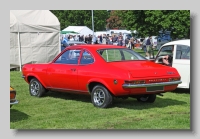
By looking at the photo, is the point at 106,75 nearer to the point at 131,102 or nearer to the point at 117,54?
the point at 117,54

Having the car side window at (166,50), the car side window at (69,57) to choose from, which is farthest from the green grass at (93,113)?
the car side window at (166,50)

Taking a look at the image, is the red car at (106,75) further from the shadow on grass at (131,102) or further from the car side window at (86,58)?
the shadow on grass at (131,102)

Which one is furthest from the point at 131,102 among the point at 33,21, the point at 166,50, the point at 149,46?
the point at 149,46

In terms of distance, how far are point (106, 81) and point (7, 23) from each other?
103 inches

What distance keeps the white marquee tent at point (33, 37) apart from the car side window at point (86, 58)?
8712mm

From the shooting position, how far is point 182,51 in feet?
38.0

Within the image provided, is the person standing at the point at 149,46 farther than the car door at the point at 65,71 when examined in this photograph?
Yes

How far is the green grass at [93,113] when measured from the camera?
7660 millimetres

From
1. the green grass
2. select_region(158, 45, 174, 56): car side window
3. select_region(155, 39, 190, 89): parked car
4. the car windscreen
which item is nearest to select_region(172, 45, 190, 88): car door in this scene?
select_region(155, 39, 190, 89): parked car

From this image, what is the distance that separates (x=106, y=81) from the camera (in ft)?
28.3

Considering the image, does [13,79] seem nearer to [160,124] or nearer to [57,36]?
[57,36]

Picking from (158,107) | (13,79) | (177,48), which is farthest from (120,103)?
(13,79)

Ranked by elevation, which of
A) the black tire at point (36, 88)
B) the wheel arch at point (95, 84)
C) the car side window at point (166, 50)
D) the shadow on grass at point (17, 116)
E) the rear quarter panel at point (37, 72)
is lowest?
the shadow on grass at point (17, 116)

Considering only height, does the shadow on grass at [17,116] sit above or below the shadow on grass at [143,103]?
below
